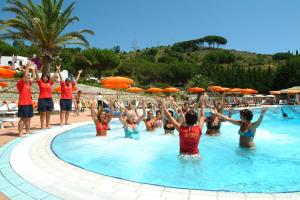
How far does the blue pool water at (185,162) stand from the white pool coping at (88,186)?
0.42m

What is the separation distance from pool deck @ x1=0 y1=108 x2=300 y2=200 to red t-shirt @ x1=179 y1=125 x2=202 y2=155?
1.52m

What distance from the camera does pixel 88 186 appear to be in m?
4.06

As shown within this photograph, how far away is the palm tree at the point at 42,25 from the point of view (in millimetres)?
19844

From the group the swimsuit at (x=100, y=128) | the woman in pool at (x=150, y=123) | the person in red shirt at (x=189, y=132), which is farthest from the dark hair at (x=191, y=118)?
the woman in pool at (x=150, y=123)

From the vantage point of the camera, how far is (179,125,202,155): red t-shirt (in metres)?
5.32

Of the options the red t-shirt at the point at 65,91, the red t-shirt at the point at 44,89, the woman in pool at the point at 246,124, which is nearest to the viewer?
the woman in pool at the point at 246,124

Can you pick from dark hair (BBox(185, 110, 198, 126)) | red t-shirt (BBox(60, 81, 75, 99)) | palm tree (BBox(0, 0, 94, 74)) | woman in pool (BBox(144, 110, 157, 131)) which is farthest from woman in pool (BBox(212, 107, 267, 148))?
palm tree (BBox(0, 0, 94, 74))

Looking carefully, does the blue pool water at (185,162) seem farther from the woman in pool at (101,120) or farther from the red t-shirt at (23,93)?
the red t-shirt at (23,93)

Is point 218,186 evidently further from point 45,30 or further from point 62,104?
point 45,30

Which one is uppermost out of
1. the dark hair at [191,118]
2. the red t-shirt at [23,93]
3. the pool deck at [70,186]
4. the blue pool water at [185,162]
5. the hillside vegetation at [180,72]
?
the hillside vegetation at [180,72]

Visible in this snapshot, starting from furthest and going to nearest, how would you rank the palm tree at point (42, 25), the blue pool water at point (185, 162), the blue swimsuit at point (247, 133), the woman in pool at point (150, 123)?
the palm tree at point (42, 25) < the woman in pool at point (150, 123) < the blue swimsuit at point (247, 133) < the blue pool water at point (185, 162)

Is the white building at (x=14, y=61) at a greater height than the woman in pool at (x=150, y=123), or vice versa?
the white building at (x=14, y=61)

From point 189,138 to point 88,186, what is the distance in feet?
6.89

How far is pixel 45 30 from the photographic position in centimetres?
2002
